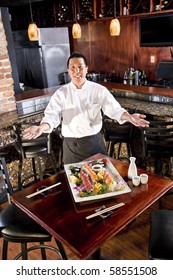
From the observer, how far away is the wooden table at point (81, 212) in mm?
1409

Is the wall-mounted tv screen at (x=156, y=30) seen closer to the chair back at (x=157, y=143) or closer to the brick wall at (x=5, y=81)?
the chair back at (x=157, y=143)

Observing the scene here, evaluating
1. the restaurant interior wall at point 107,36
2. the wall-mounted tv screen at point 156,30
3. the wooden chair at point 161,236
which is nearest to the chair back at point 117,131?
the wooden chair at point 161,236

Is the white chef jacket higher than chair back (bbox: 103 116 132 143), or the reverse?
the white chef jacket

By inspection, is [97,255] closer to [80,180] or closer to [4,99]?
[80,180]

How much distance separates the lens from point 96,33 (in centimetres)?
668

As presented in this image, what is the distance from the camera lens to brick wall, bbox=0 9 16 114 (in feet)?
10.4

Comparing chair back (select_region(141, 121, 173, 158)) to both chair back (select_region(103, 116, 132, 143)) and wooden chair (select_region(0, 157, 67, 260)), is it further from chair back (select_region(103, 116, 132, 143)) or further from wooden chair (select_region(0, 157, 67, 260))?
wooden chair (select_region(0, 157, 67, 260))

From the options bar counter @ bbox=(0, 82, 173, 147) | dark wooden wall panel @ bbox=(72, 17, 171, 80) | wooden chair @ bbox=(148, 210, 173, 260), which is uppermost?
dark wooden wall panel @ bbox=(72, 17, 171, 80)

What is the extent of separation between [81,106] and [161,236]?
52.1 inches

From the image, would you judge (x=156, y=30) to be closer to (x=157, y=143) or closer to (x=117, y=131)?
(x=117, y=131)

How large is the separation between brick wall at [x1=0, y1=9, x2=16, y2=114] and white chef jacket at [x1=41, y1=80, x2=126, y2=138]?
115 cm

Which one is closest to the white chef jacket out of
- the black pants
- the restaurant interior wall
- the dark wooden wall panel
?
the black pants

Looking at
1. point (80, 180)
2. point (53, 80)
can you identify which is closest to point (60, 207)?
point (80, 180)
